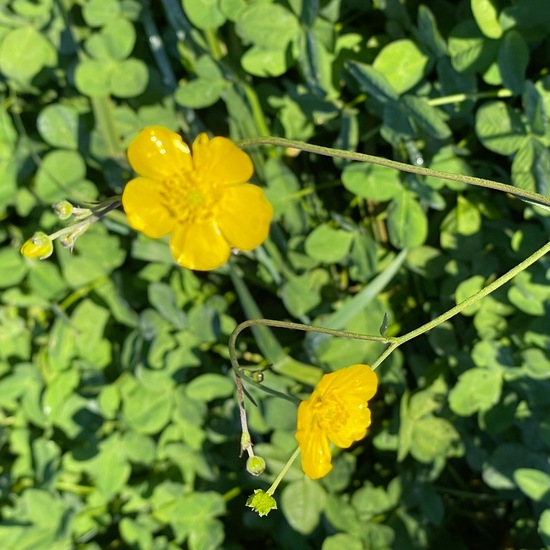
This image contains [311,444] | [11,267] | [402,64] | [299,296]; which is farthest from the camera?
[11,267]

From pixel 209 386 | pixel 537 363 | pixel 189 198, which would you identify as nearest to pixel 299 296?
pixel 209 386

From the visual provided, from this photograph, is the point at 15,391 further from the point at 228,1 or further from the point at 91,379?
the point at 228,1

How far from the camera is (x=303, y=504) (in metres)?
1.57

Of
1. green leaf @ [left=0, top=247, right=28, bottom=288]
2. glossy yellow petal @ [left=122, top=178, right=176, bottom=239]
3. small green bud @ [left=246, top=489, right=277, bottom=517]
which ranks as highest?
glossy yellow petal @ [left=122, top=178, right=176, bottom=239]

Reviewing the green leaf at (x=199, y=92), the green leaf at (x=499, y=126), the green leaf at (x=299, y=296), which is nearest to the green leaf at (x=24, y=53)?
the green leaf at (x=199, y=92)

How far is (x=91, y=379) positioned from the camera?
1771 millimetres

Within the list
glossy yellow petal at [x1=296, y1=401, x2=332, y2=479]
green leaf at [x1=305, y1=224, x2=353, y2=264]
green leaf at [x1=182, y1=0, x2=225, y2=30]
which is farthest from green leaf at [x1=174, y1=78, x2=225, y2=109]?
glossy yellow petal at [x1=296, y1=401, x2=332, y2=479]

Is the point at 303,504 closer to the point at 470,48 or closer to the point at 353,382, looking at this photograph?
the point at 353,382

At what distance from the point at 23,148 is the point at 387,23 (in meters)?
0.88

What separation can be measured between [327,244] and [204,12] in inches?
19.8

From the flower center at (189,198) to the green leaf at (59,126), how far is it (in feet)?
1.68

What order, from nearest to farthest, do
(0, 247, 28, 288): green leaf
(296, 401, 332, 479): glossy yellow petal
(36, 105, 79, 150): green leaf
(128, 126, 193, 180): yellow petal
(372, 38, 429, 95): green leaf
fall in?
(296, 401, 332, 479): glossy yellow petal
(128, 126, 193, 180): yellow petal
(372, 38, 429, 95): green leaf
(36, 105, 79, 150): green leaf
(0, 247, 28, 288): green leaf

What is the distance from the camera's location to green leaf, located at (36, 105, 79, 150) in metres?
1.67

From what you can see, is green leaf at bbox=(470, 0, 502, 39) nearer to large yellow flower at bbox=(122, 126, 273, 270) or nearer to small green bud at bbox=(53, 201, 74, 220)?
large yellow flower at bbox=(122, 126, 273, 270)
